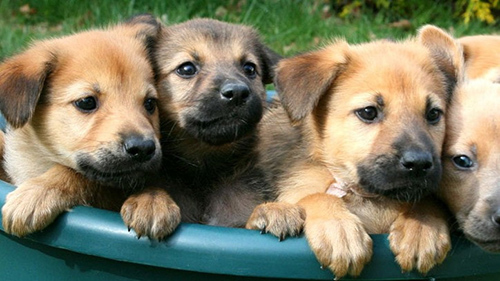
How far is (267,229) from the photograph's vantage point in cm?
251

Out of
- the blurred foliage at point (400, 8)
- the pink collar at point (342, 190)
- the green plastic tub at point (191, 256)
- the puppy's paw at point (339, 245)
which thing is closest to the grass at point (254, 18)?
the blurred foliage at point (400, 8)

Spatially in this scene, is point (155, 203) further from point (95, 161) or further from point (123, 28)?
point (123, 28)

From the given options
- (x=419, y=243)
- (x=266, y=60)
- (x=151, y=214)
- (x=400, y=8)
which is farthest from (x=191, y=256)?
(x=400, y=8)

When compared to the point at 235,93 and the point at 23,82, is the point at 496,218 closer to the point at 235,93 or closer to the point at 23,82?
the point at 235,93

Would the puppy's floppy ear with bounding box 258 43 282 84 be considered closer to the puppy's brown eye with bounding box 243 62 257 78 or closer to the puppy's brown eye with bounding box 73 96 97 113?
the puppy's brown eye with bounding box 243 62 257 78

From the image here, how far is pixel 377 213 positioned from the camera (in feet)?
10.1

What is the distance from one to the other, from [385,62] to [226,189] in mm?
994

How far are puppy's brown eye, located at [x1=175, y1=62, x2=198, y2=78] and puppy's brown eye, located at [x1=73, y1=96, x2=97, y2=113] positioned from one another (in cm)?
55

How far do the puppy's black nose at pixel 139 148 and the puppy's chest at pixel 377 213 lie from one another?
90 centimetres

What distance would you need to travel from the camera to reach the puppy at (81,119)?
2918 mm

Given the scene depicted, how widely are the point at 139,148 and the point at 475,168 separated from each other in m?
1.37

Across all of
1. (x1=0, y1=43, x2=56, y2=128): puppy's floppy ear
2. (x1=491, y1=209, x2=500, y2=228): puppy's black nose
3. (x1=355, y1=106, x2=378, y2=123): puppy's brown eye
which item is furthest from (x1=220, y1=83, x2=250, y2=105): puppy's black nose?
(x1=491, y1=209, x2=500, y2=228): puppy's black nose

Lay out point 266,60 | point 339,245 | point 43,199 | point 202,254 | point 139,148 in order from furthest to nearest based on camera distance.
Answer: point 266,60 → point 139,148 → point 43,199 → point 339,245 → point 202,254

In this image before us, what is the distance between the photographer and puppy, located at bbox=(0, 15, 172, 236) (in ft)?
9.57
